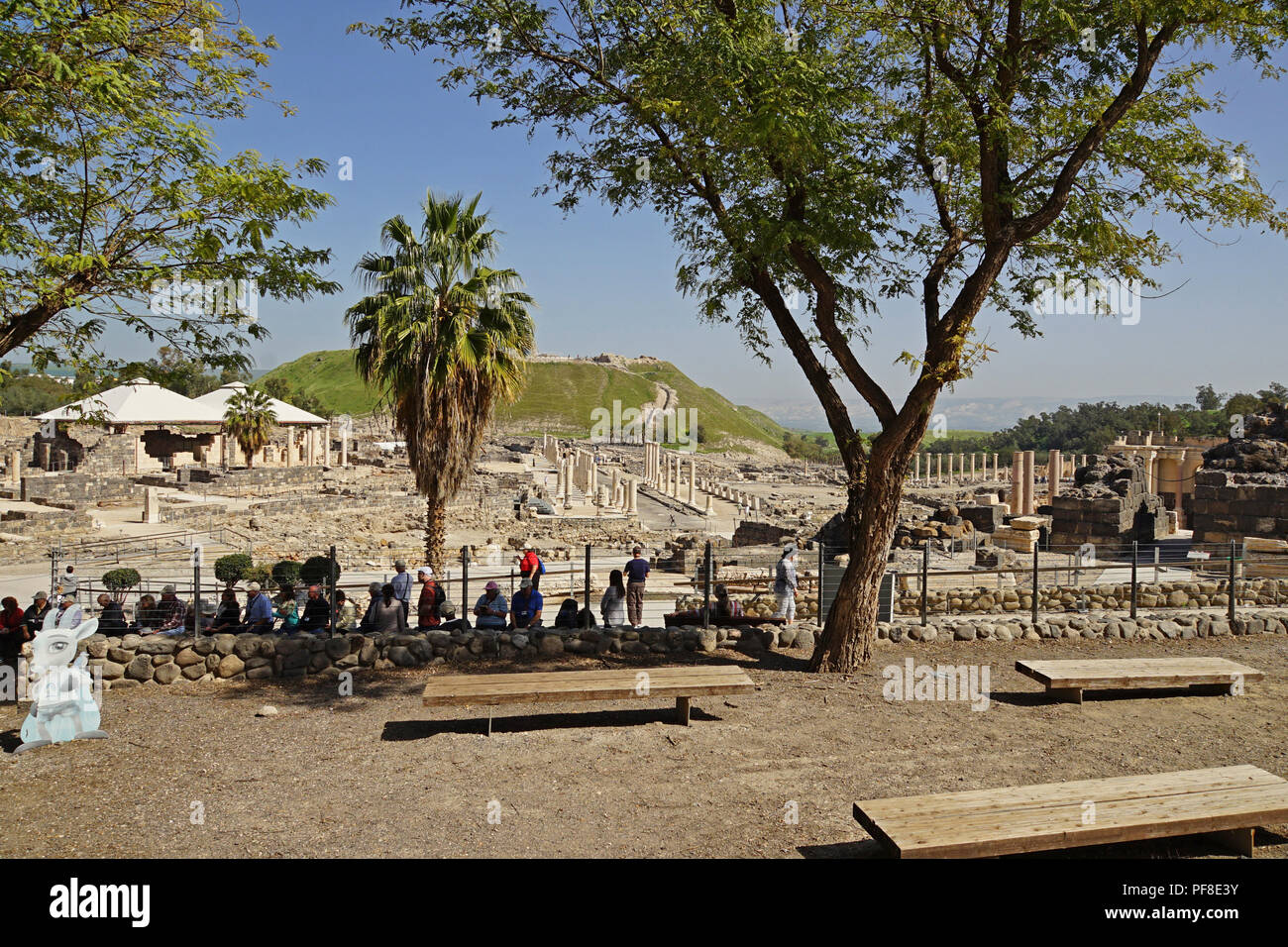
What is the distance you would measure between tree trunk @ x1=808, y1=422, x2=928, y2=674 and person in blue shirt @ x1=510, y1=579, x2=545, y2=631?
3.74 meters

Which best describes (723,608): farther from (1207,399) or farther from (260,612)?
(1207,399)

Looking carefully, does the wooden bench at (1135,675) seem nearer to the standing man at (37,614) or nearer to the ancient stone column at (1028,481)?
the standing man at (37,614)

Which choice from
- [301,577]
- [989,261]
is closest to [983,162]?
[989,261]

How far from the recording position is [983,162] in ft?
29.9

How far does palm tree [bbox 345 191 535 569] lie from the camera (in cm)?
1427

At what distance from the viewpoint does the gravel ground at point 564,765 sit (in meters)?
5.59

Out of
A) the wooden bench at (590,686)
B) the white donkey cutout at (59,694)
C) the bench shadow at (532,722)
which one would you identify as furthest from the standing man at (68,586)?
the wooden bench at (590,686)

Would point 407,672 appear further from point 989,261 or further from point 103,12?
point 989,261

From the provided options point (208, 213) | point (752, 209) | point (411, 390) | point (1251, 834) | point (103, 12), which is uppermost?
point (103, 12)

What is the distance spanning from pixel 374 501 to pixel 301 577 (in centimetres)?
1981

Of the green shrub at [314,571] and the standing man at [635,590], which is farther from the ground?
the standing man at [635,590]

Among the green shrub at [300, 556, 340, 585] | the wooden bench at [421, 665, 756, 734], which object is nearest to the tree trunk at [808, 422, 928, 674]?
the wooden bench at [421, 665, 756, 734]

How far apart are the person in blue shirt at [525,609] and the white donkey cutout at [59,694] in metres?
4.79

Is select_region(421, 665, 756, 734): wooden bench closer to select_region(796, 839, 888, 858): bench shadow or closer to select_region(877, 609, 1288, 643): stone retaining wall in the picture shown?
select_region(796, 839, 888, 858): bench shadow
